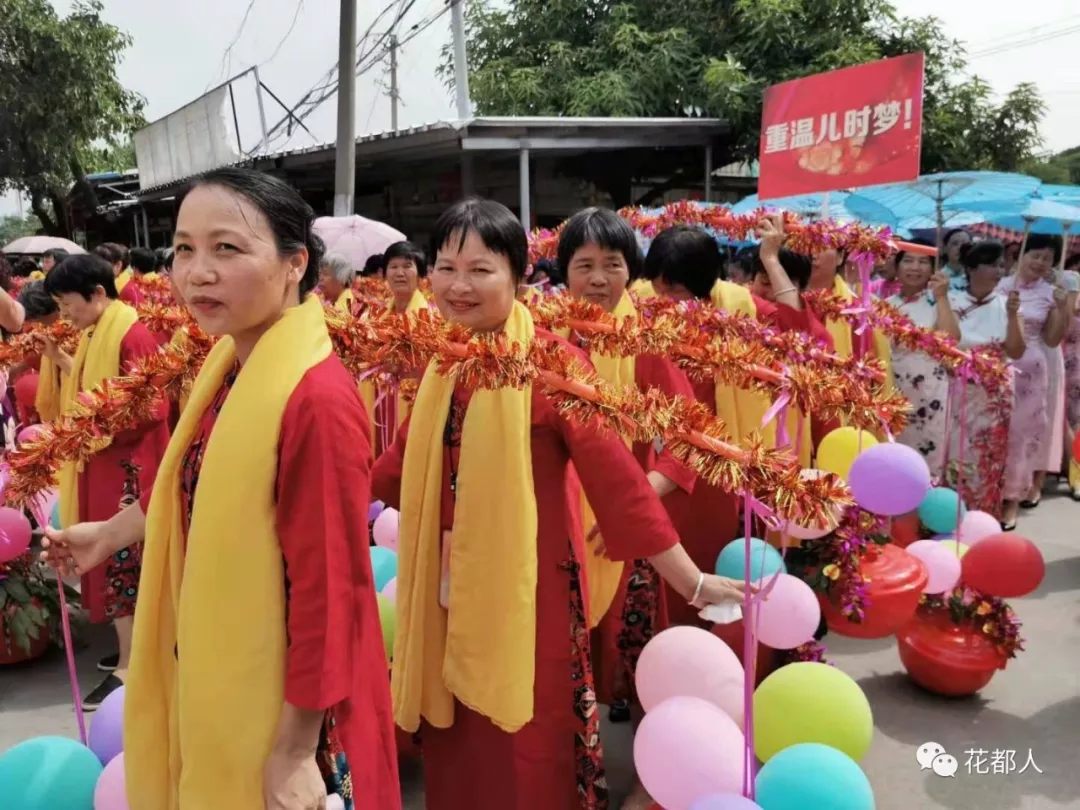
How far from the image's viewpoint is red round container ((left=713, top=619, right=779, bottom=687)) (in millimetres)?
2912

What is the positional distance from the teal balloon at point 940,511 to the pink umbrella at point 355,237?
4831 mm

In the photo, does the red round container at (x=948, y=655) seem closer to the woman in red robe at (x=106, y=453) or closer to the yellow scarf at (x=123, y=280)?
the woman in red robe at (x=106, y=453)

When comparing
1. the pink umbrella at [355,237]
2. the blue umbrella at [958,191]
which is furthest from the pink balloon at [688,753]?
the pink umbrella at [355,237]

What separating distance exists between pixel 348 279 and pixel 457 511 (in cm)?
403

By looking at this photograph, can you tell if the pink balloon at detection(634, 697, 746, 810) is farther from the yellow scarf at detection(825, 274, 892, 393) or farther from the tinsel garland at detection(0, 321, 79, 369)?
the tinsel garland at detection(0, 321, 79, 369)

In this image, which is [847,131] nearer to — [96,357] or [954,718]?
[954,718]

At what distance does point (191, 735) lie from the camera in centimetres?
139

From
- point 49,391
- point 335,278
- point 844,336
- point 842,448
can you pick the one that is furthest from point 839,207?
point 49,391

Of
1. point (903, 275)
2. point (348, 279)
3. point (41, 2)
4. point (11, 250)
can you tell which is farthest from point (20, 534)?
point (41, 2)

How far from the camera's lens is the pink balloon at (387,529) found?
143 inches

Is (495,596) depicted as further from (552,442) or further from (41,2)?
(41,2)

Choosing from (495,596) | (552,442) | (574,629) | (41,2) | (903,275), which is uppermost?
(41,2)

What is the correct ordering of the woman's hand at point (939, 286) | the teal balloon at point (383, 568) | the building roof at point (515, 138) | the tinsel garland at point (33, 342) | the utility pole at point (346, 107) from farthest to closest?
the building roof at point (515, 138) → the utility pole at point (346, 107) → the woman's hand at point (939, 286) → the tinsel garland at point (33, 342) → the teal balloon at point (383, 568)

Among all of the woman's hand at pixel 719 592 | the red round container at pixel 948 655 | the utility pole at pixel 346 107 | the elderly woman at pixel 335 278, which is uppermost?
the utility pole at pixel 346 107
